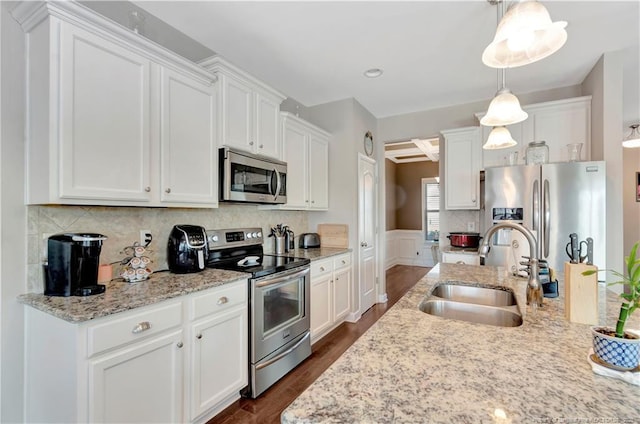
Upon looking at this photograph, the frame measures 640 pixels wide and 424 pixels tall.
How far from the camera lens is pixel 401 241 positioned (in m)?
7.60

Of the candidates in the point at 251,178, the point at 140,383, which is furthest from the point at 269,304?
the point at 251,178

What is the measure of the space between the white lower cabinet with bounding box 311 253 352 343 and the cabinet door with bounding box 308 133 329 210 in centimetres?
72

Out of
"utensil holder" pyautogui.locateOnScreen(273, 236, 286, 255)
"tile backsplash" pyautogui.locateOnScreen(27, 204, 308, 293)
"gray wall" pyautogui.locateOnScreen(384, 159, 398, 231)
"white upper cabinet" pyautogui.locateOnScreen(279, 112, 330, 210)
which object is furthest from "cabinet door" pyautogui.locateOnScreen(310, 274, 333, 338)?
"gray wall" pyautogui.locateOnScreen(384, 159, 398, 231)

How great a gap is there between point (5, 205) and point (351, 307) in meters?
3.16

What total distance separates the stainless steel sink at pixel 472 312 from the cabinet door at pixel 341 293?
5.92 ft

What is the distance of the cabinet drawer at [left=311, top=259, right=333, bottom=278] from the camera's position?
9.37 feet

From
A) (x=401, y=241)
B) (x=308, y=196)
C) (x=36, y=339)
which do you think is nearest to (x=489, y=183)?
(x=308, y=196)

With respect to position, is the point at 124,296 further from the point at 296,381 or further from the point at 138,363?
the point at 296,381

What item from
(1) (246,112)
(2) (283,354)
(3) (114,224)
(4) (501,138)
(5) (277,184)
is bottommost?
(2) (283,354)

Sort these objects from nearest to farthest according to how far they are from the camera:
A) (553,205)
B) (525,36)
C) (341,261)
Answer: (525,36), (553,205), (341,261)

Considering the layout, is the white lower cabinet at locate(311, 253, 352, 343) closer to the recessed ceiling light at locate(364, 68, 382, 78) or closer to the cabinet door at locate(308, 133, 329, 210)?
the cabinet door at locate(308, 133, 329, 210)

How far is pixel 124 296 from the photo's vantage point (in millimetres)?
1500

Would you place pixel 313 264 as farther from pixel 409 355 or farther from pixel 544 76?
pixel 544 76

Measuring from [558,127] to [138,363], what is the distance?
4.09 meters
